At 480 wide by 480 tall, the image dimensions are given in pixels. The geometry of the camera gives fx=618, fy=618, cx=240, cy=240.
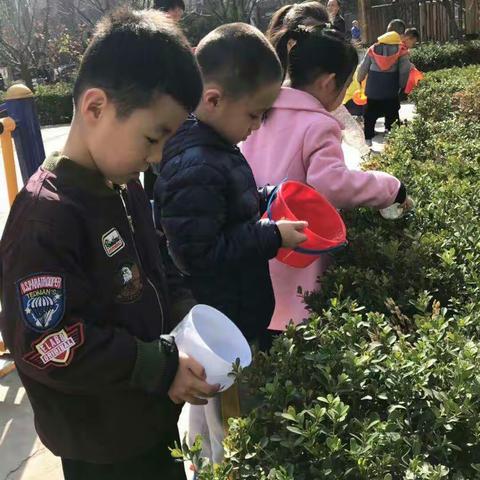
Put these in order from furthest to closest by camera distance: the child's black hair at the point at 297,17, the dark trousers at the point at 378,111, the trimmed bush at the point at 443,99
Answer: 1. the dark trousers at the point at 378,111
2. the trimmed bush at the point at 443,99
3. the child's black hair at the point at 297,17

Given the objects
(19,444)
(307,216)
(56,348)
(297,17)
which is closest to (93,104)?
(56,348)

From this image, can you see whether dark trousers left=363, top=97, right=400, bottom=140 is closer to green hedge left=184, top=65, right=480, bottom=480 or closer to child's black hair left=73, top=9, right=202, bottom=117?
green hedge left=184, top=65, right=480, bottom=480

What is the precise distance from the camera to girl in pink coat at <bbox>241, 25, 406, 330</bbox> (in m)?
2.30

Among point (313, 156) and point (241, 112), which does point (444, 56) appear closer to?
point (313, 156)

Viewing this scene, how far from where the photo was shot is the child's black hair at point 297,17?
2.56m

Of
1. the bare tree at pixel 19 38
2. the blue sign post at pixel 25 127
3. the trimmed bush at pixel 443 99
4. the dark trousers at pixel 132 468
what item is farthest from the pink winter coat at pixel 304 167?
the bare tree at pixel 19 38

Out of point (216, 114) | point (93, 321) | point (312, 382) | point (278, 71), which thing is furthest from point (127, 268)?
point (278, 71)

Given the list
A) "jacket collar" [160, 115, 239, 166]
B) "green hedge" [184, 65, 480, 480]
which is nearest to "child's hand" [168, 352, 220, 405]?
"green hedge" [184, 65, 480, 480]

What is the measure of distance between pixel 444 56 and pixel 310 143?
12.7 meters

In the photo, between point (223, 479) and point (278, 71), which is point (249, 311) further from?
point (223, 479)

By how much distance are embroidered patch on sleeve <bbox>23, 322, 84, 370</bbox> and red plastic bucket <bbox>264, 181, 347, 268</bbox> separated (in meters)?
0.90

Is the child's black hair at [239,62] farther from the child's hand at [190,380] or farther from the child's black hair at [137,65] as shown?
the child's hand at [190,380]

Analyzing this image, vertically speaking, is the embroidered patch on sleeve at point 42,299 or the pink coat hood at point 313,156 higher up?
the embroidered patch on sleeve at point 42,299

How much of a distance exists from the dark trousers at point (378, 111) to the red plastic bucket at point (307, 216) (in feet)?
20.0
